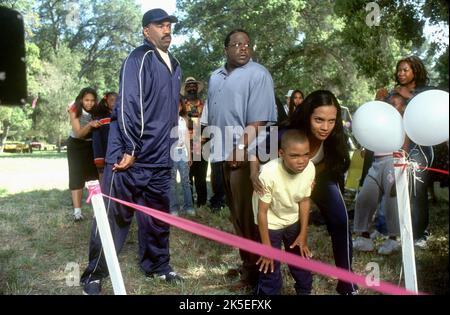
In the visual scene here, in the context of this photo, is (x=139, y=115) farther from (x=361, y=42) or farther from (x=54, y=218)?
(x=361, y=42)

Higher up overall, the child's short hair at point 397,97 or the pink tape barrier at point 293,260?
the child's short hair at point 397,97

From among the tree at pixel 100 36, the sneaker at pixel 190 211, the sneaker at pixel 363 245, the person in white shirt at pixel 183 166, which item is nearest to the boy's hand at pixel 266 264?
the sneaker at pixel 363 245

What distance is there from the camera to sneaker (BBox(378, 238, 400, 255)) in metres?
3.45

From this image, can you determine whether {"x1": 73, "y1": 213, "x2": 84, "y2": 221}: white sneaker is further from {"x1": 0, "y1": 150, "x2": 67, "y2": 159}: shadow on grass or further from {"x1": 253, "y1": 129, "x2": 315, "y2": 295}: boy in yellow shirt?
{"x1": 253, "y1": 129, "x2": 315, "y2": 295}: boy in yellow shirt

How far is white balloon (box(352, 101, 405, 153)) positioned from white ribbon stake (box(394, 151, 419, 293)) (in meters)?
0.13

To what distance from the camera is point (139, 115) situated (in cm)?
265

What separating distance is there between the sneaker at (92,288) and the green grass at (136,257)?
12 centimetres

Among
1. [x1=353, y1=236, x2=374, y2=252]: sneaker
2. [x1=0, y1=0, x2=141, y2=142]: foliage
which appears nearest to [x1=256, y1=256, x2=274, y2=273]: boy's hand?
[x1=353, y1=236, x2=374, y2=252]: sneaker

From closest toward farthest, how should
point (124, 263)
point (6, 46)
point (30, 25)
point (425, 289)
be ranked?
point (6, 46)
point (425, 289)
point (124, 263)
point (30, 25)

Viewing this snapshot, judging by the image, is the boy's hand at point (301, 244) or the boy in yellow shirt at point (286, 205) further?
the boy's hand at point (301, 244)

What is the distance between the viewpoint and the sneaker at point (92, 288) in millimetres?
2580

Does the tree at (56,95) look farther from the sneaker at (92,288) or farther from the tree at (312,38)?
the sneaker at (92,288)

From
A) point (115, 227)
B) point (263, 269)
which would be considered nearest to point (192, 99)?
point (115, 227)
